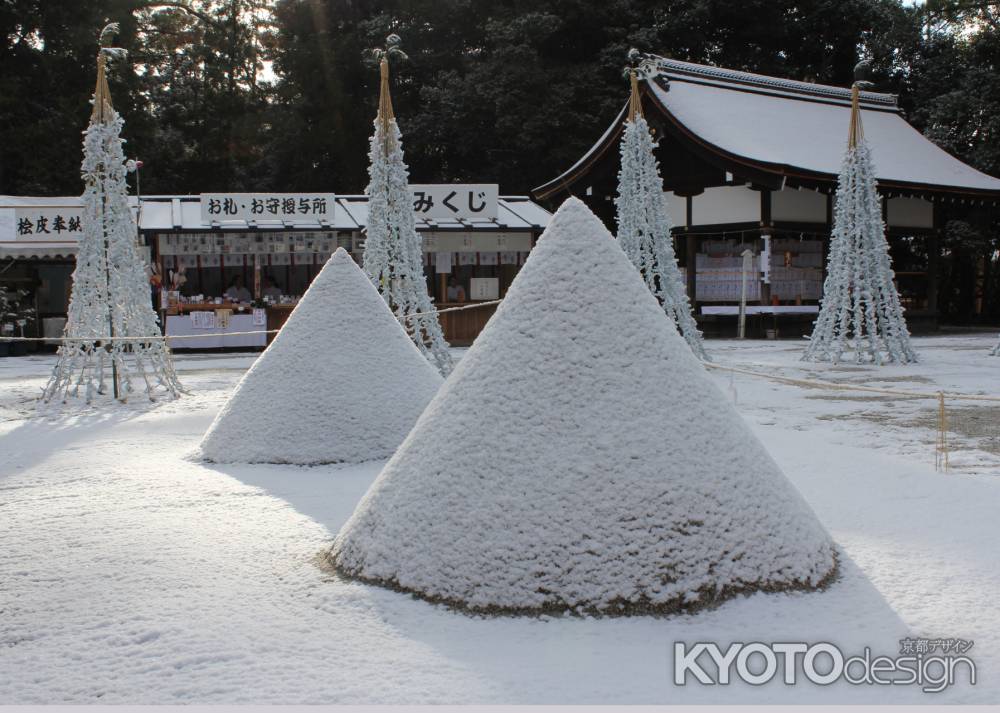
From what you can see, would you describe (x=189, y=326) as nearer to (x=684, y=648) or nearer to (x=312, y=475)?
(x=312, y=475)

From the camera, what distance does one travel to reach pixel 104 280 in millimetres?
11625

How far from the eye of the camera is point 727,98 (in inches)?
895

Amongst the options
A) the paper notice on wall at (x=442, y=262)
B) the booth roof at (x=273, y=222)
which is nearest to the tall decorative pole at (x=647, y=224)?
the booth roof at (x=273, y=222)

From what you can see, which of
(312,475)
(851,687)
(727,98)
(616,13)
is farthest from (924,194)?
(851,687)

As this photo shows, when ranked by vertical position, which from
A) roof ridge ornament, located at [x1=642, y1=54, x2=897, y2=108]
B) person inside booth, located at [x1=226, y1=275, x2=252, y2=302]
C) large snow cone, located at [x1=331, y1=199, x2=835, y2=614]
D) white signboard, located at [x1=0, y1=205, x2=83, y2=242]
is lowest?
large snow cone, located at [x1=331, y1=199, x2=835, y2=614]

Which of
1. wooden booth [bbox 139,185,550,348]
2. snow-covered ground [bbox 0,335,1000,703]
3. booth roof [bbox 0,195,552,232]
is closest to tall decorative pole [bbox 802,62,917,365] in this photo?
snow-covered ground [bbox 0,335,1000,703]

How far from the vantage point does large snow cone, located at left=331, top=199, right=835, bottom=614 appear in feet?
11.7

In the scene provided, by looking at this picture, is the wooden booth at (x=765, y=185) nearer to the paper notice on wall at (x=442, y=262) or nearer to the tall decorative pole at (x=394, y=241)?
the paper notice on wall at (x=442, y=262)

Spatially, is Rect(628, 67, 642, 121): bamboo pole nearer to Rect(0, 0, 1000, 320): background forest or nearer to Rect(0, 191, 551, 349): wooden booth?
Rect(0, 191, 551, 349): wooden booth

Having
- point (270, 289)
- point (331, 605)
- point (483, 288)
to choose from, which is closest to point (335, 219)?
point (270, 289)

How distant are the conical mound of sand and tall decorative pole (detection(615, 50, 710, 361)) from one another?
7.81 metres

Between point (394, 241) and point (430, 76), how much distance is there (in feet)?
65.4

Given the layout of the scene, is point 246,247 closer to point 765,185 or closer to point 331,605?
point 765,185

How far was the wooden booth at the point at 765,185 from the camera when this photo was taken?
2033 cm
